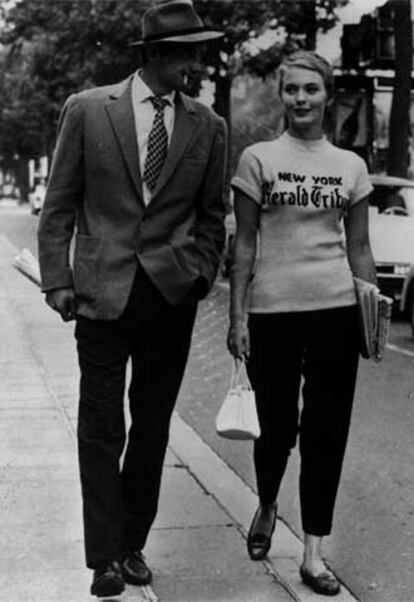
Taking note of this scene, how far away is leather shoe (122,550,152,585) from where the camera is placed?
4473mm

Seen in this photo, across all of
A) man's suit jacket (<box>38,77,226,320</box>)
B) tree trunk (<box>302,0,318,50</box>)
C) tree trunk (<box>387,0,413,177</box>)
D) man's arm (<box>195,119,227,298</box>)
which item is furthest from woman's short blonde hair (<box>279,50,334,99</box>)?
tree trunk (<box>302,0,318,50</box>)

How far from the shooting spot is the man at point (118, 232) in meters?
4.21

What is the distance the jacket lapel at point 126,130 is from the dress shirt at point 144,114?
0.03m

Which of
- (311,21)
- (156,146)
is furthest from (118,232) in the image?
(311,21)

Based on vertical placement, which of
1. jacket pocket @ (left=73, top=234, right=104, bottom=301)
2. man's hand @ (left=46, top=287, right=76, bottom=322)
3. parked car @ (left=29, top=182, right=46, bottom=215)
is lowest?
parked car @ (left=29, top=182, right=46, bottom=215)

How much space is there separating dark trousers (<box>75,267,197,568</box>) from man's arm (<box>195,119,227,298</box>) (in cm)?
14

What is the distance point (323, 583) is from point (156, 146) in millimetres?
1608

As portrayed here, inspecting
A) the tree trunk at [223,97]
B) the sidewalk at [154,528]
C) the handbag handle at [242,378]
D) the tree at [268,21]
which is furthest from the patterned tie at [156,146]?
the tree trunk at [223,97]

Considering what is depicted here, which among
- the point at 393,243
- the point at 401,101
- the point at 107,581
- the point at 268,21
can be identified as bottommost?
the point at 393,243

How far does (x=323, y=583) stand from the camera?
14.7 feet

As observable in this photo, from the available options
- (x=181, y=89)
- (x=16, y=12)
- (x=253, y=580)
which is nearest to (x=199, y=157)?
(x=181, y=89)

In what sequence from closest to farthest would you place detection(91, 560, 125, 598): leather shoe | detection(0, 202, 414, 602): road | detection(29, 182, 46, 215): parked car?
detection(91, 560, 125, 598): leather shoe → detection(0, 202, 414, 602): road → detection(29, 182, 46, 215): parked car

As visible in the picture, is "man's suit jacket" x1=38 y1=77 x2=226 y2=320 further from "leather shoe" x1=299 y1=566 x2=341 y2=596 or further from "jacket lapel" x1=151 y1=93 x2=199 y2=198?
"leather shoe" x1=299 y1=566 x2=341 y2=596

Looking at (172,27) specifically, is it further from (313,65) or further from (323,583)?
(323,583)
